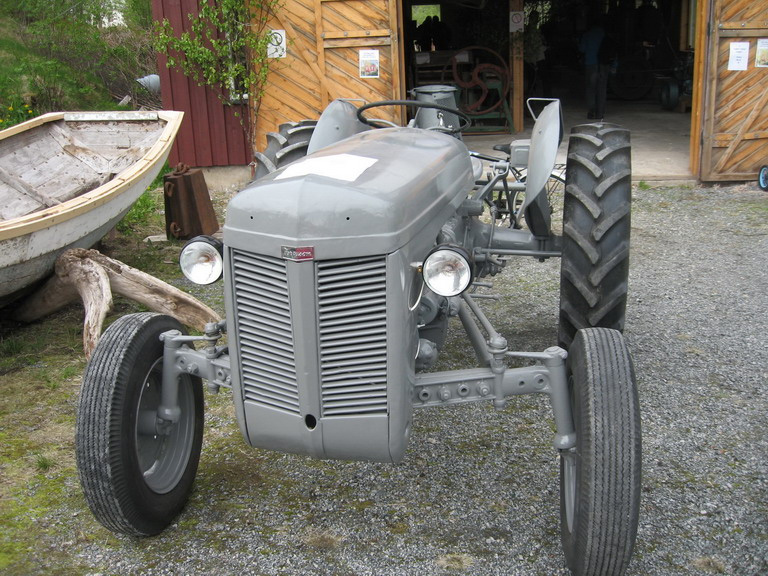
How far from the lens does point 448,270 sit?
8.31 feet

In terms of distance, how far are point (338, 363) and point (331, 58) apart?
7014 mm

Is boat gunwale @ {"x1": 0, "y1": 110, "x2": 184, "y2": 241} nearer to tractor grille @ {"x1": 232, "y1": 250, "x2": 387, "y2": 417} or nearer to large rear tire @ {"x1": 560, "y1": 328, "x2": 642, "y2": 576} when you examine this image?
tractor grille @ {"x1": 232, "y1": 250, "x2": 387, "y2": 417}

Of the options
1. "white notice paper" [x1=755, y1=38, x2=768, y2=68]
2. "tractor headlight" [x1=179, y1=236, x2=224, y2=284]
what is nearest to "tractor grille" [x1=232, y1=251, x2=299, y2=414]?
"tractor headlight" [x1=179, y1=236, x2=224, y2=284]

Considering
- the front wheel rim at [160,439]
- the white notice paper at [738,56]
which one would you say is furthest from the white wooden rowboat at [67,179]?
the white notice paper at [738,56]

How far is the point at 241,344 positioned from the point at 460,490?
119cm

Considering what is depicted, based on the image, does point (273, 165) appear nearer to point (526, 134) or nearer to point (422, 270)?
point (422, 270)

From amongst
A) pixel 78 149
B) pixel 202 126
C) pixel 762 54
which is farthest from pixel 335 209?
pixel 762 54

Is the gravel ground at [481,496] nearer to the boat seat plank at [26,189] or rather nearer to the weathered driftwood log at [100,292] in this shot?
the weathered driftwood log at [100,292]

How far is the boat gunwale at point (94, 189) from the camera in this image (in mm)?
4719

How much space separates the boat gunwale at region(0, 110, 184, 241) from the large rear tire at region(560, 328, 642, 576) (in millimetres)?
3498

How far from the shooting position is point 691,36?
586 inches

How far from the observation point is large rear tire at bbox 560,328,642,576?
2.45 m

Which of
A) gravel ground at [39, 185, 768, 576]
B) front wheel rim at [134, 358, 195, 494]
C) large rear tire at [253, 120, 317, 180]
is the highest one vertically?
large rear tire at [253, 120, 317, 180]

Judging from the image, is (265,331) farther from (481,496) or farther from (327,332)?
(481,496)
